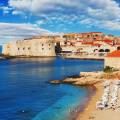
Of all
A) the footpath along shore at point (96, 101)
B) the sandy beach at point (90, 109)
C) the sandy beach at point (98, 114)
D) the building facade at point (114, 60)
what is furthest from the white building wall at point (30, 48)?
the sandy beach at point (98, 114)

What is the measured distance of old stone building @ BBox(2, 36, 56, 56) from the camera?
126 metres

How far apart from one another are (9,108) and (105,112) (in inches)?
297

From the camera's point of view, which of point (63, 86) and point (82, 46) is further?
point (82, 46)

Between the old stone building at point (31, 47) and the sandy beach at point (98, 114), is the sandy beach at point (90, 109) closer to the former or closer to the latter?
the sandy beach at point (98, 114)

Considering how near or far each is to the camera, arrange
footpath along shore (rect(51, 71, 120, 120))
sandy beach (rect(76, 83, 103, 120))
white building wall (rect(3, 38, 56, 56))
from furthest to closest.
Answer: white building wall (rect(3, 38, 56, 56)), sandy beach (rect(76, 83, 103, 120)), footpath along shore (rect(51, 71, 120, 120))

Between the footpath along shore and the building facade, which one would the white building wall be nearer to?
the building facade

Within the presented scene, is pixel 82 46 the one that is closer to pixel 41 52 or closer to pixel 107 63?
pixel 41 52

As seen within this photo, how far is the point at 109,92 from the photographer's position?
104 feet

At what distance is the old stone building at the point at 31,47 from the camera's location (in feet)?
412

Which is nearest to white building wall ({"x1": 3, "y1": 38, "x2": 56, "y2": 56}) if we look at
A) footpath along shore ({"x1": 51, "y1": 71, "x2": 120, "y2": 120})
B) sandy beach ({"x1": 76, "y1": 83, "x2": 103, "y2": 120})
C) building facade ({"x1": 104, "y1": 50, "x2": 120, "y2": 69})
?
building facade ({"x1": 104, "y1": 50, "x2": 120, "y2": 69})

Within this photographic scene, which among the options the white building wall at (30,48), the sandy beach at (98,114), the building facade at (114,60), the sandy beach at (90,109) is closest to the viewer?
the sandy beach at (98,114)

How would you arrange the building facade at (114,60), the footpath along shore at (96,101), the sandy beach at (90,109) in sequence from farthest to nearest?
1. the building facade at (114,60)
2. the sandy beach at (90,109)
3. the footpath along shore at (96,101)

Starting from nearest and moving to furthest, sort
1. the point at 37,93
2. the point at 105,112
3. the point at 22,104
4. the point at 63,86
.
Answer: the point at 105,112 < the point at 22,104 < the point at 37,93 < the point at 63,86

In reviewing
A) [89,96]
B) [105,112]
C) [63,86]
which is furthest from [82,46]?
[105,112]
